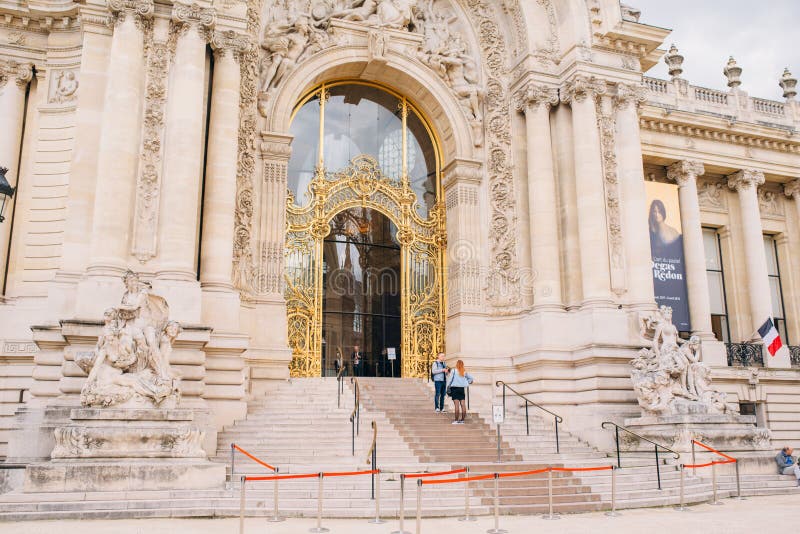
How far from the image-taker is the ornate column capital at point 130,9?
53.4 feet

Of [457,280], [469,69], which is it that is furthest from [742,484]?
[469,69]

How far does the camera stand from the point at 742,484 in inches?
573

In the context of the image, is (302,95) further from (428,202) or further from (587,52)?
(587,52)

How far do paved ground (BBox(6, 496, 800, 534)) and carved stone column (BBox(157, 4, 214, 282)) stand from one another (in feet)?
21.5

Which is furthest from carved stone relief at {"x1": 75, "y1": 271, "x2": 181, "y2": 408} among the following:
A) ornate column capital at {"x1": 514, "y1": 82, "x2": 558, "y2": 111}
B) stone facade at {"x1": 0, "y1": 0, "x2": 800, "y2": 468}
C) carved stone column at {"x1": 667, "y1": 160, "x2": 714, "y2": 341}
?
carved stone column at {"x1": 667, "y1": 160, "x2": 714, "y2": 341}

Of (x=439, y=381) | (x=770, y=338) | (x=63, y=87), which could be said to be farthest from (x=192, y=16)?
(x=770, y=338)

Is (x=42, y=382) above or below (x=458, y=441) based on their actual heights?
above

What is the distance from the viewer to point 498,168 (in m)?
21.4

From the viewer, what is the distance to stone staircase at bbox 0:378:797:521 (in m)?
10.7

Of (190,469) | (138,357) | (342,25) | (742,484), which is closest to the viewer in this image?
(190,469)

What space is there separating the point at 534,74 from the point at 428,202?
478 cm

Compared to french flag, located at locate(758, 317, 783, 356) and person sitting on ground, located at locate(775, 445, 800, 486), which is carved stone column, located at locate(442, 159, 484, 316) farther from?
french flag, located at locate(758, 317, 783, 356)

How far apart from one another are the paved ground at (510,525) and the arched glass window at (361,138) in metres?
12.1

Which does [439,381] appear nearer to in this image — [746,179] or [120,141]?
[120,141]
